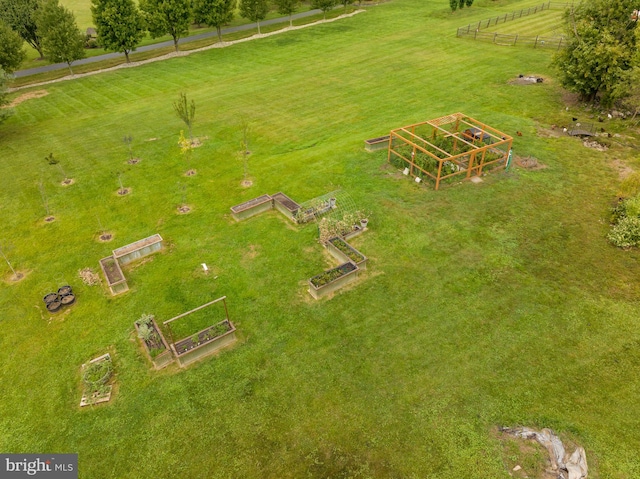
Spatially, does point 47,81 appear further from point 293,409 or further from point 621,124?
point 621,124

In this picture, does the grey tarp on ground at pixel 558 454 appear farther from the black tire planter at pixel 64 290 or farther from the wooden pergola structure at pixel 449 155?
the black tire planter at pixel 64 290

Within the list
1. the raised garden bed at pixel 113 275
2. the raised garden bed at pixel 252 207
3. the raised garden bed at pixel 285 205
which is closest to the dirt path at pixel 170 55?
the raised garden bed at pixel 113 275

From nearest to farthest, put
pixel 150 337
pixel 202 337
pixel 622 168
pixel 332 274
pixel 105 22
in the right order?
pixel 202 337 → pixel 150 337 → pixel 332 274 → pixel 622 168 → pixel 105 22

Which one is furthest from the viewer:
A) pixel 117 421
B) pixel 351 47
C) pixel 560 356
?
pixel 351 47

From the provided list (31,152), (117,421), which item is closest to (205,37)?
(31,152)

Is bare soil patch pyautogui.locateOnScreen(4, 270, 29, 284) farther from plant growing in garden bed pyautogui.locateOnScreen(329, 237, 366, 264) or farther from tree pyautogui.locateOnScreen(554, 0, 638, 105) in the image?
tree pyautogui.locateOnScreen(554, 0, 638, 105)

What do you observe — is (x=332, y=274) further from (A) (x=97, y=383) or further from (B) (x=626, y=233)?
(B) (x=626, y=233)

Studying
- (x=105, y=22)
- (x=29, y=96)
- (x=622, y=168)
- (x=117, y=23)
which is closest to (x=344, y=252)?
(x=622, y=168)
